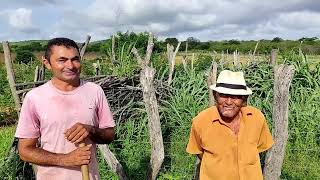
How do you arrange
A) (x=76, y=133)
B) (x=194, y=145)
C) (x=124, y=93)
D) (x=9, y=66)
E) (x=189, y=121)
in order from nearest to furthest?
(x=76, y=133), (x=194, y=145), (x=9, y=66), (x=189, y=121), (x=124, y=93)

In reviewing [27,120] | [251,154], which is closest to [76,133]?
[27,120]

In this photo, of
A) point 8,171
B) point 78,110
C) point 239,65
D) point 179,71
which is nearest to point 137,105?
point 179,71

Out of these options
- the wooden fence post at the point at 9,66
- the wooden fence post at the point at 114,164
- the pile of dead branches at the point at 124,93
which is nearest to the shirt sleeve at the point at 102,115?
the wooden fence post at the point at 114,164

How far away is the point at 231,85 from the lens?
2992mm

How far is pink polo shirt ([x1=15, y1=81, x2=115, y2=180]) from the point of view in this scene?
8.09 feet

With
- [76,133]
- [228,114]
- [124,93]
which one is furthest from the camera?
[124,93]

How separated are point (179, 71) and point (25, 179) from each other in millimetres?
3277

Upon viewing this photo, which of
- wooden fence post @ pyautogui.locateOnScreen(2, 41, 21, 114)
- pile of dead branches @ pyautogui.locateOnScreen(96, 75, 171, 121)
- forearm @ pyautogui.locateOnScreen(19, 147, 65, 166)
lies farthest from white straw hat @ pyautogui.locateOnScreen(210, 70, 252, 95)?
pile of dead branches @ pyautogui.locateOnScreen(96, 75, 171, 121)

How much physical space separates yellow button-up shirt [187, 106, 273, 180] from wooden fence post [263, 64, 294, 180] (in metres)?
1.18

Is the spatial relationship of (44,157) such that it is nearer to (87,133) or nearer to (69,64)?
(87,133)

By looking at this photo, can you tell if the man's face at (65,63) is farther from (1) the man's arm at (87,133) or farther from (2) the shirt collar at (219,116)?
(2) the shirt collar at (219,116)

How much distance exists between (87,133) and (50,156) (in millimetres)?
213

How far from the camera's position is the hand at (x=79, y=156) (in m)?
2.38

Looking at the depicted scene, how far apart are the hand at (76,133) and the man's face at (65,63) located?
0.26 meters
